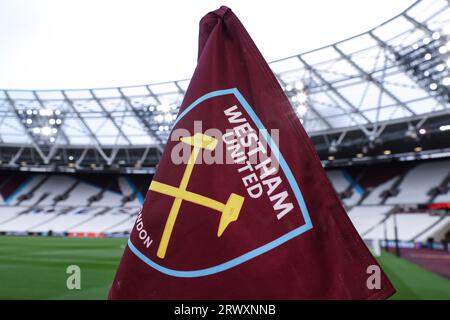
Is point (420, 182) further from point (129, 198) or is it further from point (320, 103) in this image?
point (129, 198)

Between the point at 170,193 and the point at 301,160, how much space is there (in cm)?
66

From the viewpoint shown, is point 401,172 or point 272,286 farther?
point 401,172

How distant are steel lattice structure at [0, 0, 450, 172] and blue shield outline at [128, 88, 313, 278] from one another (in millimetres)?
25194

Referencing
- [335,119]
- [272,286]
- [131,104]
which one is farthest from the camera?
[131,104]

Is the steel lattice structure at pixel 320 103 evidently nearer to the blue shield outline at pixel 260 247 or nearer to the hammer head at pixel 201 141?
the blue shield outline at pixel 260 247

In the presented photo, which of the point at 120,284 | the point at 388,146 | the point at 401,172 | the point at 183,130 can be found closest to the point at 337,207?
the point at 183,130

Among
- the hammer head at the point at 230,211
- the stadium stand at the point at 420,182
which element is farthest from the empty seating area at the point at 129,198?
the hammer head at the point at 230,211

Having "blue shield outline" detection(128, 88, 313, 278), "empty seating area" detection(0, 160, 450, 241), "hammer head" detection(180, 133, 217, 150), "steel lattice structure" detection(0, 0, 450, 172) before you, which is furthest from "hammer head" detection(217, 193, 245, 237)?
"steel lattice structure" detection(0, 0, 450, 172)

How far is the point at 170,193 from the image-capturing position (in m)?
1.73

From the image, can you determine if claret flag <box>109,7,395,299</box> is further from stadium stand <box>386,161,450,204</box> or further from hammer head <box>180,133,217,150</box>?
stadium stand <box>386,161,450,204</box>

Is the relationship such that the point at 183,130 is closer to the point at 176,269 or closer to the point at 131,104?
the point at 176,269

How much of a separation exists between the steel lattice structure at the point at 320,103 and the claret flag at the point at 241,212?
25.2 m

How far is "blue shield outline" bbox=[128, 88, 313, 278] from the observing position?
1.61 m

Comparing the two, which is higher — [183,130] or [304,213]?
[183,130]
